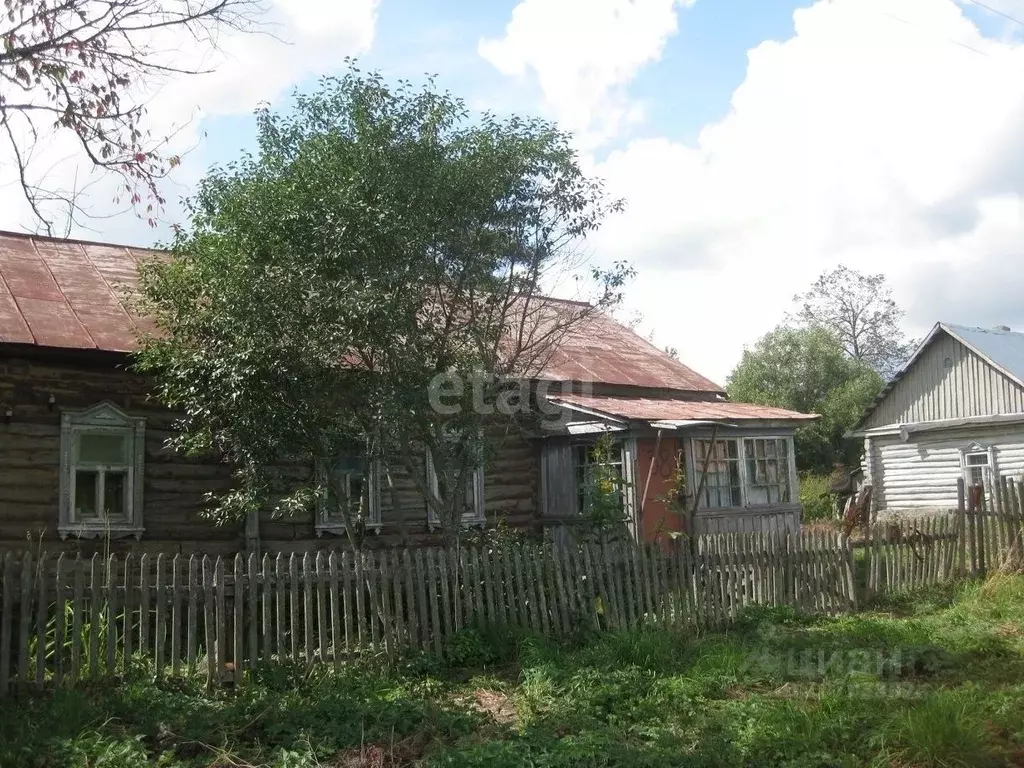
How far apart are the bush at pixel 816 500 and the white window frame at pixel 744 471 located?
11.6 meters

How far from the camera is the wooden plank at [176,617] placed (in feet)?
25.9

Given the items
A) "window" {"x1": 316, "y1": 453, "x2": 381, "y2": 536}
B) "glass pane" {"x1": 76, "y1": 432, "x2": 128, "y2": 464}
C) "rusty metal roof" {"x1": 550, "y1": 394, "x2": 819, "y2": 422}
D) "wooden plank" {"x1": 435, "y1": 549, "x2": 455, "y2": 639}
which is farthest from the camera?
"rusty metal roof" {"x1": 550, "y1": 394, "x2": 819, "y2": 422}

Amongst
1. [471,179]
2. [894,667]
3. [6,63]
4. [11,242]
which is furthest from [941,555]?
[11,242]

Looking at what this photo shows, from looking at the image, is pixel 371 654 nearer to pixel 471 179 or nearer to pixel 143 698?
pixel 143 698

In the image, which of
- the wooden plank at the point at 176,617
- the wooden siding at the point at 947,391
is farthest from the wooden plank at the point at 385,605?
the wooden siding at the point at 947,391

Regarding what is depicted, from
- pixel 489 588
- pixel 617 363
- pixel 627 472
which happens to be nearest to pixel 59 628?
pixel 489 588

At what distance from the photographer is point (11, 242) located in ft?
46.0

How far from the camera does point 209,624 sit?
813 centimetres

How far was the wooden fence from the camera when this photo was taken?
764cm

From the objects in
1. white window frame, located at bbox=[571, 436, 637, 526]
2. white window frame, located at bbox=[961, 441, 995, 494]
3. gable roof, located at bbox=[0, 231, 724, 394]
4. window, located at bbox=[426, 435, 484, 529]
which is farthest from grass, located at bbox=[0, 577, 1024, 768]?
white window frame, located at bbox=[961, 441, 995, 494]

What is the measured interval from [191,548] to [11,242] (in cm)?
579

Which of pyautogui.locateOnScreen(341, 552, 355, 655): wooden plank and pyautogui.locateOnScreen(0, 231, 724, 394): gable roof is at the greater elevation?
pyautogui.locateOnScreen(0, 231, 724, 394): gable roof

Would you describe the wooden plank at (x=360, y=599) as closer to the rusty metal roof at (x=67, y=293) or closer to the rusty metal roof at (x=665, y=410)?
the rusty metal roof at (x=67, y=293)

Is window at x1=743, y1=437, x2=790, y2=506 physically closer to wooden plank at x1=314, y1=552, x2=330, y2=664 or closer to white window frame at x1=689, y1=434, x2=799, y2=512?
white window frame at x1=689, y1=434, x2=799, y2=512
